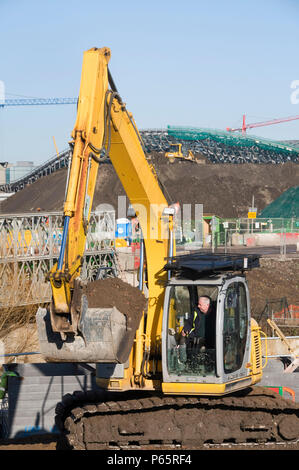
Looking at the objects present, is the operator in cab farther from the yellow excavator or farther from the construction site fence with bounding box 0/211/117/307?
the construction site fence with bounding box 0/211/117/307

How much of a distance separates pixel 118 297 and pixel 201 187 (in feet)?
248

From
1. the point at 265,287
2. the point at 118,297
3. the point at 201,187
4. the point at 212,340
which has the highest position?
the point at 201,187

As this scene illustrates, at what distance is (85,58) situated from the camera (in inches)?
385

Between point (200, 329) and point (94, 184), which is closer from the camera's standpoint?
point (94, 184)

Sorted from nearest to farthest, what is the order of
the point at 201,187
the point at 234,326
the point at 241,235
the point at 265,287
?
the point at 234,326 → the point at 265,287 → the point at 241,235 → the point at 201,187

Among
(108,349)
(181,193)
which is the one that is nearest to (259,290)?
(108,349)

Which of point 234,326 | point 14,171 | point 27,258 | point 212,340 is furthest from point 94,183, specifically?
point 14,171

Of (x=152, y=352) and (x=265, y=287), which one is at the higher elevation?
(x=265, y=287)

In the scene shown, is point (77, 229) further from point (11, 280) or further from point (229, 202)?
point (229, 202)

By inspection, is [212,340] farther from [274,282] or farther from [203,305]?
[274,282]

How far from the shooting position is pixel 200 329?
10422 mm

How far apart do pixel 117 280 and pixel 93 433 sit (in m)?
2.60

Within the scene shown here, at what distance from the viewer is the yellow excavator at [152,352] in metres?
9.17

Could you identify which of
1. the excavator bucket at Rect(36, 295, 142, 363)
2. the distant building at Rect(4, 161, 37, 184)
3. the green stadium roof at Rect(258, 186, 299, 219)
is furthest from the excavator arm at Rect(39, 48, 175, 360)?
the distant building at Rect(4, 161, 37, 184)
